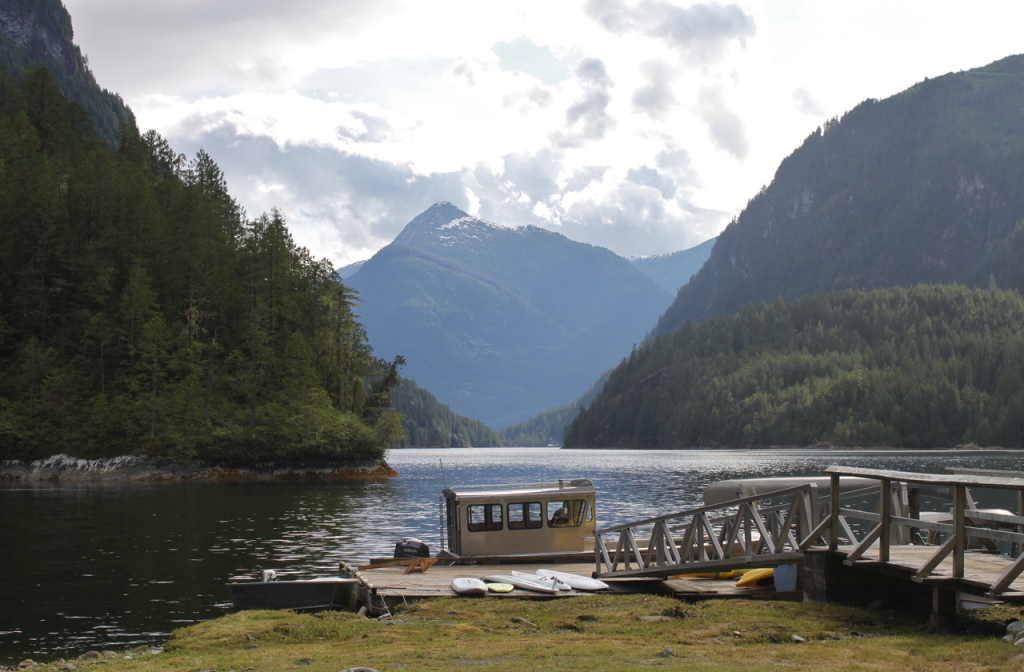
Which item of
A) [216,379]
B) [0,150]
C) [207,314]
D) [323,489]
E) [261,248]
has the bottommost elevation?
[323,489]

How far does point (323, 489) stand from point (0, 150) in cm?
7165

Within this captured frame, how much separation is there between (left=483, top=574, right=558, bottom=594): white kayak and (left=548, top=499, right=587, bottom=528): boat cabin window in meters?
5.77

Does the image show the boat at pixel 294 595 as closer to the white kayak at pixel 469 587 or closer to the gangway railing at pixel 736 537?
the white kayak at pixel 469 587

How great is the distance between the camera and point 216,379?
338 ft

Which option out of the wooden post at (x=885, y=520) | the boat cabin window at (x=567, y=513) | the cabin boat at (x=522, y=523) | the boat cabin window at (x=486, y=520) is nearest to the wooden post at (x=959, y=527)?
the wooden post at (x=885, y=520)

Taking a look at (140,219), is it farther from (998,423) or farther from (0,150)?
(998,423)

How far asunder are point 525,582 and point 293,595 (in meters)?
7.13

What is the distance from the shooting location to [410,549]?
3300 cm

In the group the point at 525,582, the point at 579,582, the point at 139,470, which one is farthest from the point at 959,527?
the point at 139,470

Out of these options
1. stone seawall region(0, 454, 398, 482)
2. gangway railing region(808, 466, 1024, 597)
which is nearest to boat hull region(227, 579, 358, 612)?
gangway railing region(808, 466, 1024, 597)

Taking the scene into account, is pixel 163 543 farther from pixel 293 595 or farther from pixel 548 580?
pixel 548 580

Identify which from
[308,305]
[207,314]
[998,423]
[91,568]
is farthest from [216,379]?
[998,423]

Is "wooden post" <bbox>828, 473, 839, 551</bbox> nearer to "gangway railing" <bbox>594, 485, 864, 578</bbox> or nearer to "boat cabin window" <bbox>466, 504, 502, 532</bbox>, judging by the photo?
"gangway railing" <bbox>594, 485, 864, 578</bbox>

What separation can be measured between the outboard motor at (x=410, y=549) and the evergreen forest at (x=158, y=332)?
66.2m
